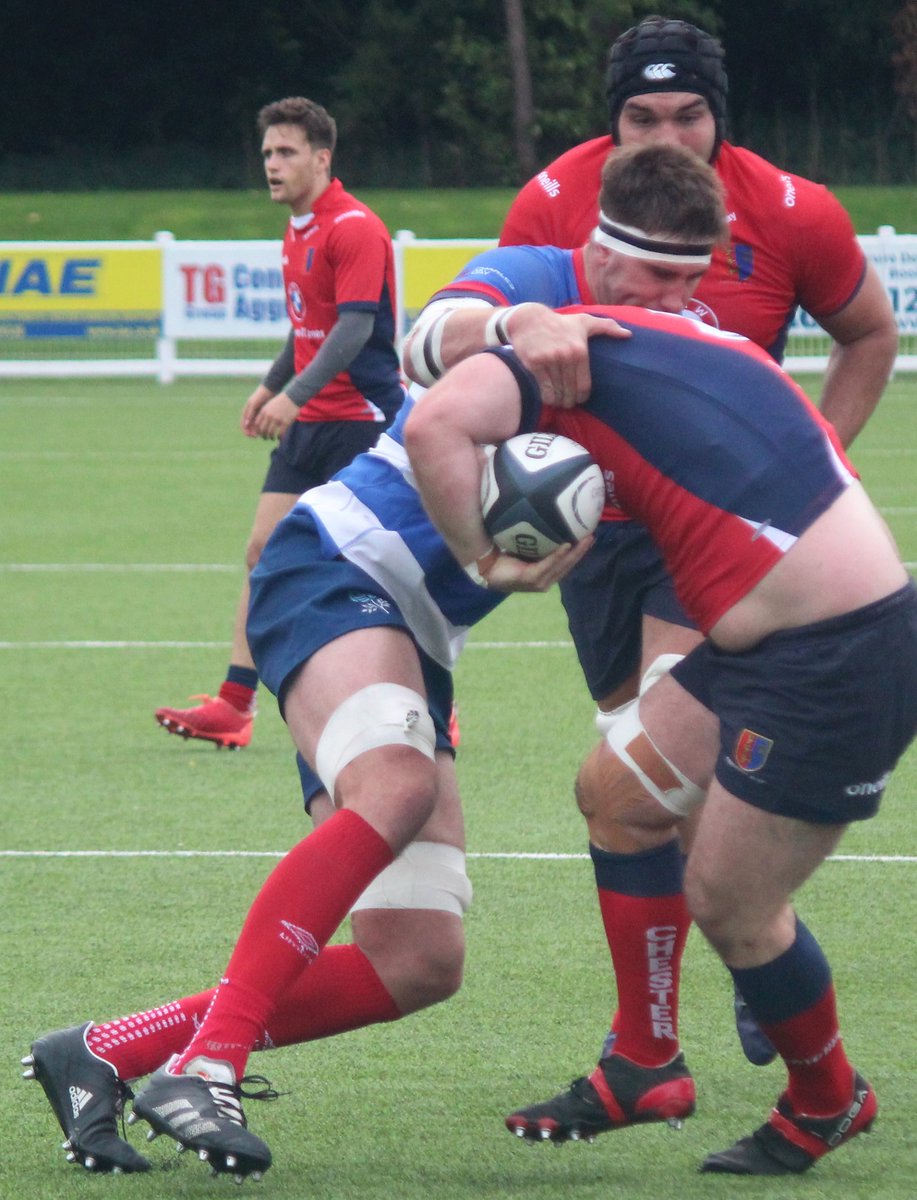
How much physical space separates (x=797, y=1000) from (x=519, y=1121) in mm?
578

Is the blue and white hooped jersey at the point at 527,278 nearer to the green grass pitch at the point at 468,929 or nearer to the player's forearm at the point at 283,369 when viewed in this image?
the green grass pitch at the point at 468,929

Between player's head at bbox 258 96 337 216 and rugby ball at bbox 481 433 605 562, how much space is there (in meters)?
4.56

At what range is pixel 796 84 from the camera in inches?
1858

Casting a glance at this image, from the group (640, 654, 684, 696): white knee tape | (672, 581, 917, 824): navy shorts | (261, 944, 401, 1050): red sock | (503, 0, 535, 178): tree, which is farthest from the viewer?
(503, 0, 535, 178): tree

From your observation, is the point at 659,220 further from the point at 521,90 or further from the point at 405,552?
the point at 521,90

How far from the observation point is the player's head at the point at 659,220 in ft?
11.5

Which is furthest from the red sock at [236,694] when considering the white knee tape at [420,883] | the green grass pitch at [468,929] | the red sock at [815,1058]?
the red sock at [815,1058]

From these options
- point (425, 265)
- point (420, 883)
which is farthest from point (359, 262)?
point (425, 265)

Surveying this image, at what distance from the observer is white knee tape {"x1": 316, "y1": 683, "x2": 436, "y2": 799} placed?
11.9 feet

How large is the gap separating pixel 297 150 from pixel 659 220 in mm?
4631

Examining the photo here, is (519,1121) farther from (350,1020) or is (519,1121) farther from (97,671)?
(97,671)

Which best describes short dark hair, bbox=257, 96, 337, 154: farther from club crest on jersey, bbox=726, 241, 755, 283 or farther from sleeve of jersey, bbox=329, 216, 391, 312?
club crest on jersey, bbox=726, 241, 755, 283

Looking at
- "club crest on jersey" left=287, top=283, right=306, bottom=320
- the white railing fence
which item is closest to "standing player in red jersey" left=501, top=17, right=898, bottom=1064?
"club crest on jersey" left=287, top=283, right=306, bottom=320

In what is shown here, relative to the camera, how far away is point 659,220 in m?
3.52
